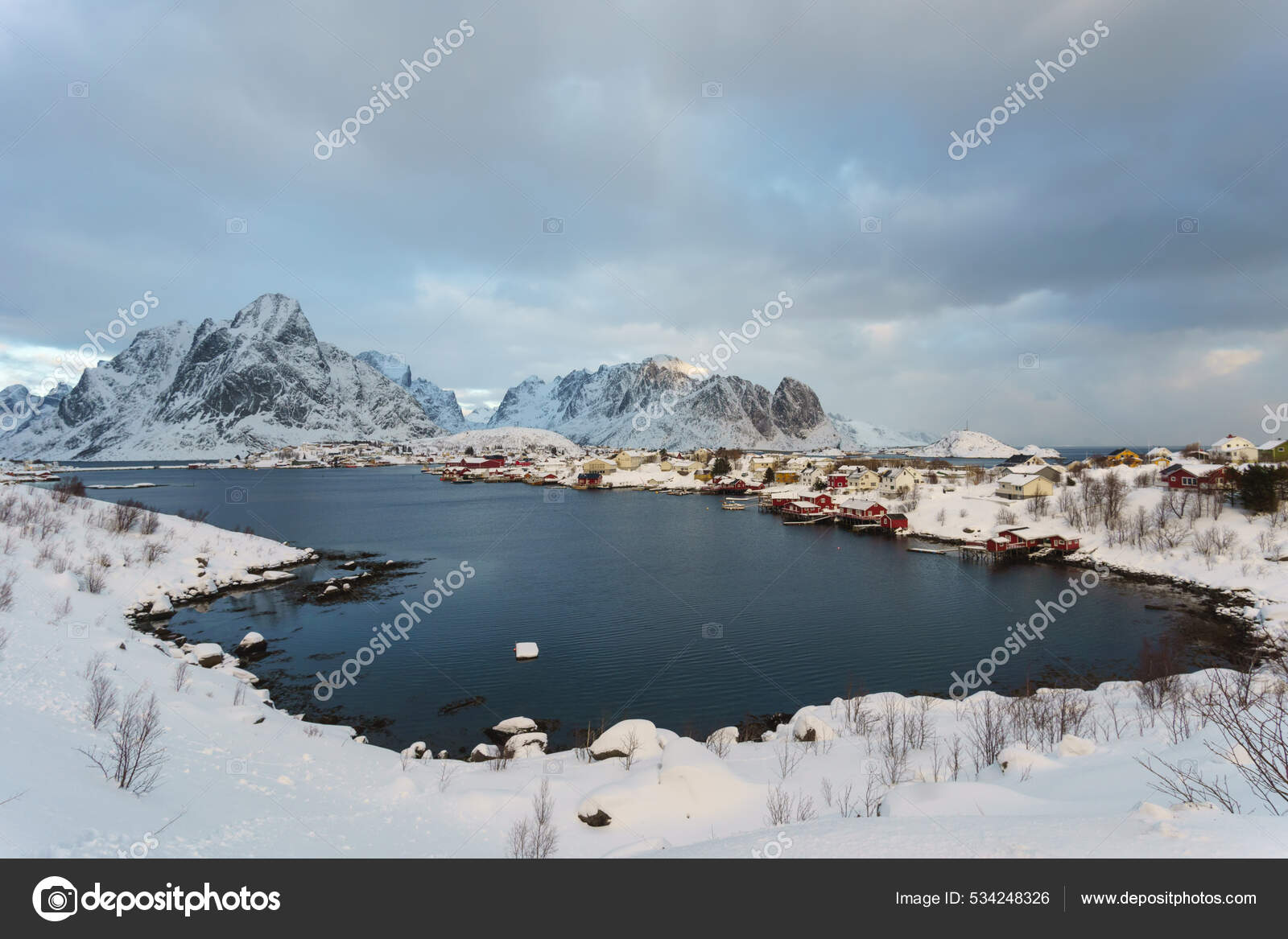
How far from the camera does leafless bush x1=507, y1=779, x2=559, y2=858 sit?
22.9ft

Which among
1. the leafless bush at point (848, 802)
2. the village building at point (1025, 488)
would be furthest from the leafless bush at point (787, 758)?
the village building at point (1025, 488)

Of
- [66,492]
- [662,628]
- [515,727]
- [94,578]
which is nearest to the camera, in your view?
[515,727]

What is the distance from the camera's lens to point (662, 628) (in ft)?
76.1

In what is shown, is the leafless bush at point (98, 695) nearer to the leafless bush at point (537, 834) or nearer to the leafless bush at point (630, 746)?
the leafless bush at point (537, 834)

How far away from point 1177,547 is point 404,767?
46140mm

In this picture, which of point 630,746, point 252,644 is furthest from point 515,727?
point 252,644

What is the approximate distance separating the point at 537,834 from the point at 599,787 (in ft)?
6.94

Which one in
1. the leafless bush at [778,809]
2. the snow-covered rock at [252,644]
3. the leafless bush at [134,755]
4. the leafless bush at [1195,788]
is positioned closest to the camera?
the leafless bush at [1195,788]

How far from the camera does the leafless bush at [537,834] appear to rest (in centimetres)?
698
